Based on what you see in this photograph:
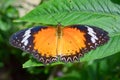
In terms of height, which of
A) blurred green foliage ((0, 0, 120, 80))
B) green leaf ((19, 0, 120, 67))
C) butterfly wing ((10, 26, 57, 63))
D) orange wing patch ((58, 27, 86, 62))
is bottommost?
blurred green foliage ((0, 0, 120, 80))

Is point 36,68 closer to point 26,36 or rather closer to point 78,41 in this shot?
point 26,36

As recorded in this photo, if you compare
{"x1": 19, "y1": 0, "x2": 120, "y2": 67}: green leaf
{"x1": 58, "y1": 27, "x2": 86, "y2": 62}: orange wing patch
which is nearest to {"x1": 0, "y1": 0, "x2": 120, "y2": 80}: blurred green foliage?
{"x1": 58, "y1": 27, "x2": 86, "y2": 62}: orange wing patch

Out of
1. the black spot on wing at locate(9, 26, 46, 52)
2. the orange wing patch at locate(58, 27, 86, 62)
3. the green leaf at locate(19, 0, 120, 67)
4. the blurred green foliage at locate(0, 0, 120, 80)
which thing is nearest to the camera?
the green leaf at locate(19, 0, 120, 67)

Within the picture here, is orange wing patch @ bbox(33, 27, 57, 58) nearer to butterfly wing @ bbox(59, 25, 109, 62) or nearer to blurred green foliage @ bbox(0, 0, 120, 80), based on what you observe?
butterfly wing @ bbox(59, 25, 109, 62)

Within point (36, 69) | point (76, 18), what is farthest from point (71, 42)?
point (36, 69)

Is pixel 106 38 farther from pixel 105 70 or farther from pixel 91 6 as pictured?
pixel 105 70

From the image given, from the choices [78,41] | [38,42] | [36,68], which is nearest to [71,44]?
[78,41]

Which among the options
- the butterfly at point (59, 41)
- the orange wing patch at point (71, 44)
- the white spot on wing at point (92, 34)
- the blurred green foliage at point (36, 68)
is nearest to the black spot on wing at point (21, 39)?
the butterfly at point (59, 41)
